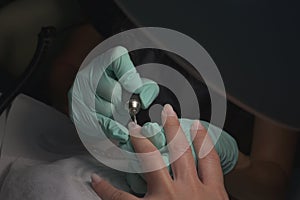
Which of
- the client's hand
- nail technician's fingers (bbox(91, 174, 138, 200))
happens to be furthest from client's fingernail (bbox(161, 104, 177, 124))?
nail technician's fingers (bbox(91, 174, 138, 200))

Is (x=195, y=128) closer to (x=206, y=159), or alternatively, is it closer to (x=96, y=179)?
(x=206, y=159)

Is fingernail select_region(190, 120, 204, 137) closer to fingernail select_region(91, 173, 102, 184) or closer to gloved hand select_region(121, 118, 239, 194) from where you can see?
gloved hand select_region(121, 118, 239, 194)

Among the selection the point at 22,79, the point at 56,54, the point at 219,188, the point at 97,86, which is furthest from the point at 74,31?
the point at 219,188

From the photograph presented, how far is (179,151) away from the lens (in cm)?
64

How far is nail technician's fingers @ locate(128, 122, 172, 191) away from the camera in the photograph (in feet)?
2.04

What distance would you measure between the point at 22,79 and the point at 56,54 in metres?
0.14

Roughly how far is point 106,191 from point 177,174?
0.30 ft

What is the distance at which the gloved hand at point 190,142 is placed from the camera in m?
0.65

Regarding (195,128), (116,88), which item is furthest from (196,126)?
(116,88)

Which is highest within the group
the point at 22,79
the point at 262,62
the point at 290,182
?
the point at 262,62

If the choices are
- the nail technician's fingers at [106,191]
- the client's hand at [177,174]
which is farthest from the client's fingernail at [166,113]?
the nail technician's fingers at [106,191]

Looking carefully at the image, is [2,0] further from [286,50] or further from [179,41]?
[286,50]

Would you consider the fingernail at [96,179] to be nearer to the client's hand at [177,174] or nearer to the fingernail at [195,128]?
the client's hand at [177,174]

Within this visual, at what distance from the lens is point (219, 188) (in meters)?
0.66
